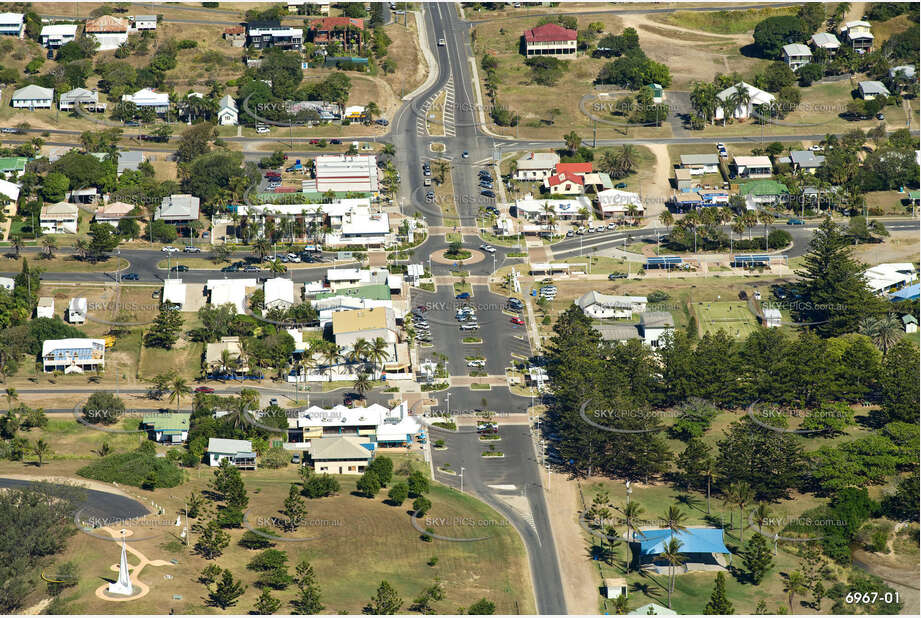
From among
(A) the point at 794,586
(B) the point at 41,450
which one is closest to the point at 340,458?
(B) the point at 41,450

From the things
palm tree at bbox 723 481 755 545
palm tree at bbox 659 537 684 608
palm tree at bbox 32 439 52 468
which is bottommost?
palm tree at bbox 723 481 755 545

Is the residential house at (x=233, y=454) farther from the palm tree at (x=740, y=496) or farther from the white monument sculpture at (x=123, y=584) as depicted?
the palm tree at (x=740, y=496)

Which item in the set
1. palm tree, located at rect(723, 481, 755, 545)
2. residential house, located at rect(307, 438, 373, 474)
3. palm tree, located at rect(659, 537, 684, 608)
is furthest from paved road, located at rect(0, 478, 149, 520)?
palm tree, located at rect(723, 481, 755, 545)

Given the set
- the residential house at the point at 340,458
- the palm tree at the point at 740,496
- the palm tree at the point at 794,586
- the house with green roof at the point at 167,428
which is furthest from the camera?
the house with green roof at the point at 167,428

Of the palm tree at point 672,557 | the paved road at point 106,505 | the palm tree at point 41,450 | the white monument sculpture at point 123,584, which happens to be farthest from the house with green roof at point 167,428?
the palm tree at point 672,557

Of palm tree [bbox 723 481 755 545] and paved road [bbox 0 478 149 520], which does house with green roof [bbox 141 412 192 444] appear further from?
palm tree [bbox 723 481 755 545]
